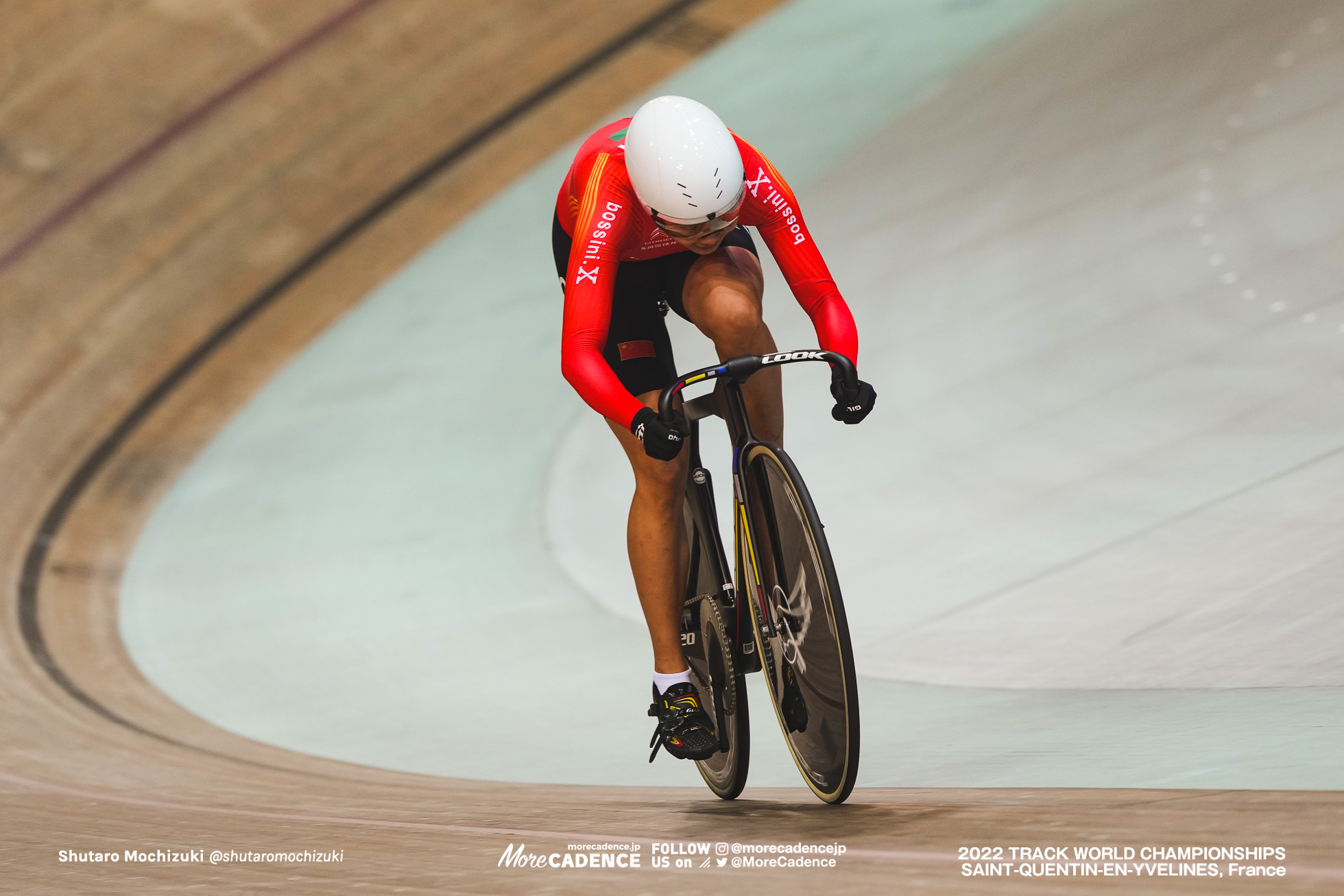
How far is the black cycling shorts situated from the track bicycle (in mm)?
95

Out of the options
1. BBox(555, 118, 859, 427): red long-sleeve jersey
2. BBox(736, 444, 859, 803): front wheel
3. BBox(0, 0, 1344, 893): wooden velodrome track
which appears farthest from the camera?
BBox(555, 118, 859, 427): red long-sleeve jersey

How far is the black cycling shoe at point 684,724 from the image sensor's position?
217 cm

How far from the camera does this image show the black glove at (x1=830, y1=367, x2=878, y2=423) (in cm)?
198

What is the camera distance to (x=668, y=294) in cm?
232

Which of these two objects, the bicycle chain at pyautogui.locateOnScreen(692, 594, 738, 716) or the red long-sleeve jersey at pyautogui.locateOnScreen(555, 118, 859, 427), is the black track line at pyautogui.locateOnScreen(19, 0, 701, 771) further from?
the red long-sleeve jersey at pyautogui.locateOnScreen(555, 118, 859, 427)

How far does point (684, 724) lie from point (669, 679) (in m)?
0.10

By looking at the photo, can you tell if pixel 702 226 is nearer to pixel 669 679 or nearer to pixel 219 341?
pixel 669 679

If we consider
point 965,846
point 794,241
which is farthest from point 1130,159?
point 965,846

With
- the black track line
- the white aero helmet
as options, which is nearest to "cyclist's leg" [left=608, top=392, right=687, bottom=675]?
the white aero helmet

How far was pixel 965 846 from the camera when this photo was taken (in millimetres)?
1535

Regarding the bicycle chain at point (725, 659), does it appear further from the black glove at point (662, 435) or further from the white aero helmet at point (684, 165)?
the white aero helmet at point (684, 165)

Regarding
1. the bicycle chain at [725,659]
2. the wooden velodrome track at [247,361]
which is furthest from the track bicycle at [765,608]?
the wooden velodrome track at [247,361]

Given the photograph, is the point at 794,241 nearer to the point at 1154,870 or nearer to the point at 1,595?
the point at 1154,870

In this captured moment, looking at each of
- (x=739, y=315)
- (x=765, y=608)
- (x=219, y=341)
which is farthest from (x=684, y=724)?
(x=219, y=341)
